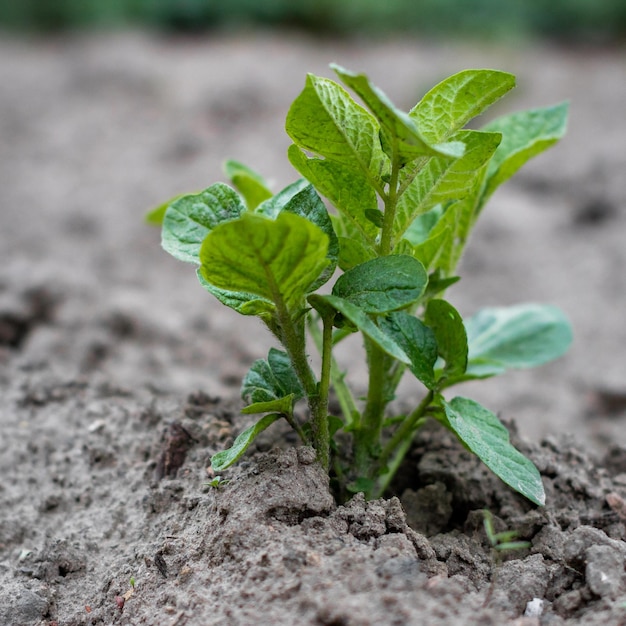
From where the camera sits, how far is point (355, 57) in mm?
4930

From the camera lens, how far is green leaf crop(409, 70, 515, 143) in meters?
1.03

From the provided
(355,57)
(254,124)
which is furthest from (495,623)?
(355,57)

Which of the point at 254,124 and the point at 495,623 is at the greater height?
the point at 254,124

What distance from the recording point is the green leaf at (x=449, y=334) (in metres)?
1.17

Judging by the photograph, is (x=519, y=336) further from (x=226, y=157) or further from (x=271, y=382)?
(x=226, y=157)

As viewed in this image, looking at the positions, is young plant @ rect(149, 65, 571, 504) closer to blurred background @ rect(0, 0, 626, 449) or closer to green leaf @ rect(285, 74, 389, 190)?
green leaf @ rect(285, 74, 389, 190)

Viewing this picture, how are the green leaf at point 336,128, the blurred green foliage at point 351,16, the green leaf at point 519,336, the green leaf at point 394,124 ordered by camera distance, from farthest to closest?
the blurred green foliage at point 351,16 < the green leaf at point 519,336 < the green leaf at point 336,128 < the green leaf at point 394,124

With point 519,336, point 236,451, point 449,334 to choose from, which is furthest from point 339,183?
point 519,336

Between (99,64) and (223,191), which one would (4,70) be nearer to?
(99,64)

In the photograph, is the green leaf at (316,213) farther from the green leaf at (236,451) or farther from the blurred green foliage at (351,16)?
the blurred green foliage at (351,16)

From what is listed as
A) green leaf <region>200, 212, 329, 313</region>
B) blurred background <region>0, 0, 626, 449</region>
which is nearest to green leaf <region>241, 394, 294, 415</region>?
green leaf <region>200, 212, 329, 313</region>

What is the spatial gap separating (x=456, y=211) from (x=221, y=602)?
71 centimetres

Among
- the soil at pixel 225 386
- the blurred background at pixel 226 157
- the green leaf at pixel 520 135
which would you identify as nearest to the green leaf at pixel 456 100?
the green leaf at pixel 520 135

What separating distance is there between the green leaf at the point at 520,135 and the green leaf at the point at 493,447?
401 millimetres
